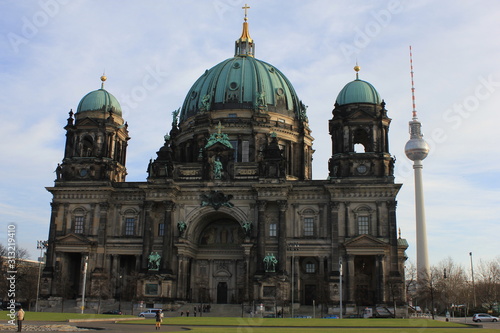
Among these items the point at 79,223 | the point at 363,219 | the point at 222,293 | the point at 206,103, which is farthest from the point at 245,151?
the point at 79,223

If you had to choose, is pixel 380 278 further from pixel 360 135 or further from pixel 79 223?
pixel 79 223

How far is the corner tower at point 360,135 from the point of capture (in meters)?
71.2

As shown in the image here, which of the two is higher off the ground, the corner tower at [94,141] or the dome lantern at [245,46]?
the dome lantern at [245,46]

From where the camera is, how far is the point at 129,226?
245 feet

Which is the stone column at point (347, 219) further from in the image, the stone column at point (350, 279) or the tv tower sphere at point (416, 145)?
the tv tower sphere at point (416, 145)

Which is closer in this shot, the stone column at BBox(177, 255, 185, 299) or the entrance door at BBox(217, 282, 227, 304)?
the stone column at BBox(177, 255, 185, 299)

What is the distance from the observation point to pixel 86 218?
74812 mm

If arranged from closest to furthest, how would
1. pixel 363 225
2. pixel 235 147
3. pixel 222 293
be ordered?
pixel 363 225 → pixel 222 293 → pixel 235 147

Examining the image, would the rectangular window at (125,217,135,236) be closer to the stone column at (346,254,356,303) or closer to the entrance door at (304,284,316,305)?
the entrance door at (304,284,316,305)

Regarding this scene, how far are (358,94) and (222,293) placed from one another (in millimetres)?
30120

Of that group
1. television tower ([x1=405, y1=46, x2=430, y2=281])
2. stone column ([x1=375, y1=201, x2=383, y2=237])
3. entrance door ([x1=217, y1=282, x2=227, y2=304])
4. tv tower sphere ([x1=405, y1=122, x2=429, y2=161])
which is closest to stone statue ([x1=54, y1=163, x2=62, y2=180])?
entrance door ([x1=217, y1=282, x2=227, y2=304])

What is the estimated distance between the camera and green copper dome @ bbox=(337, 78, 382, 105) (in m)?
74.3

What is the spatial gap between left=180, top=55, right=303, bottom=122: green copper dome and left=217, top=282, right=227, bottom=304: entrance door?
25.0 metres

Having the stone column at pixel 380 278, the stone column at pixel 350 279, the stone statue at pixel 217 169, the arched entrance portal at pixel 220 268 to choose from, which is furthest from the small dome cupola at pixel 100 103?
the stone column at pixel 380 278
